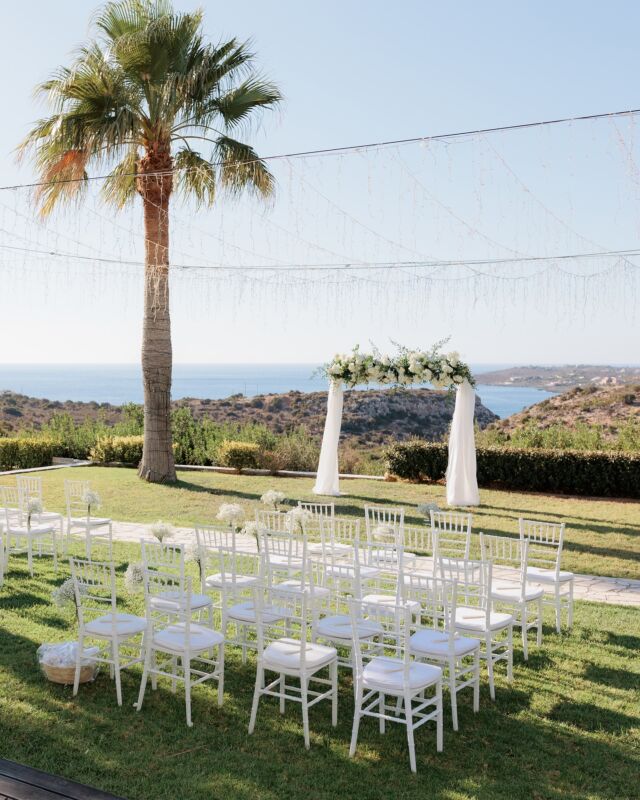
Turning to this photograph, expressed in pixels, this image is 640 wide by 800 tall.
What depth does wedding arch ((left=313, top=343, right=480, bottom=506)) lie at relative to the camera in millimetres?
12812

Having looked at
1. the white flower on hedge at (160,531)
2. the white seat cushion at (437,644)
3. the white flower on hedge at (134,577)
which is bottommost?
the white seat cushion at (437,644)

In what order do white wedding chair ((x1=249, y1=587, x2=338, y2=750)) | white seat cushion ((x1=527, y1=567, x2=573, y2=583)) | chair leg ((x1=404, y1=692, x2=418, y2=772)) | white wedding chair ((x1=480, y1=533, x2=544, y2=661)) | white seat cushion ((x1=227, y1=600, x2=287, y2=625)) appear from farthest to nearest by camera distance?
white seat cushion ((x1=527, y1=567, x2=573, y2=583)) < white wedding chair ((x1=480, y1=533, x2=544, y2=661)) < white seat cushion ((x1=227, y1=600, x2=287, y2=625)) < white wedding chair ((x1=249, y1=587, x2=338, y2=750)) < chair leg ((x1=404, y1=692, x2=418, y2=772))

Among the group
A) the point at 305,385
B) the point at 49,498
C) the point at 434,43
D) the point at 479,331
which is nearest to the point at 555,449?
the point at 479,331

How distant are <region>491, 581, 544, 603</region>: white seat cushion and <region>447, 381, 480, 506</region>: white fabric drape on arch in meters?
6.46

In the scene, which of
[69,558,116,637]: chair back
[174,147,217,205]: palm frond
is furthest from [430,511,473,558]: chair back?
[174,147,217,205]: palm frond

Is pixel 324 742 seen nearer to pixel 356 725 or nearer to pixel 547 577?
pixel 356 725

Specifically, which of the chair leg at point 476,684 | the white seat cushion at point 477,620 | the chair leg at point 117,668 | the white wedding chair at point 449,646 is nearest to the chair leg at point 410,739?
the white wedding chair at point 449,646

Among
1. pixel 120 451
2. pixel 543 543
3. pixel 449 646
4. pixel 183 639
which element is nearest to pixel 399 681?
pixel 449 646

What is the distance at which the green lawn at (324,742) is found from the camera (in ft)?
12.9

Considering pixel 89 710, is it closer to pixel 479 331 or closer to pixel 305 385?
pixel 479 331

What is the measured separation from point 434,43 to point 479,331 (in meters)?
3.92

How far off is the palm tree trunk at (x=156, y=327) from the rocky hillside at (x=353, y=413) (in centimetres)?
909

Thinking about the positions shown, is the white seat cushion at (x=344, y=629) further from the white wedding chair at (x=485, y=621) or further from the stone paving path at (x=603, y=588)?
the stone paving path at (x=603, y=588)

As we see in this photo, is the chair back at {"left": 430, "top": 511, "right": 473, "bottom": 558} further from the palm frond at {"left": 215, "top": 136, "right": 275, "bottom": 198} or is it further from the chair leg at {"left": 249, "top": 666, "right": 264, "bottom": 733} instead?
the palm frond at {"left": 215, "top": 136, "right": 275, "bottom": 198}
